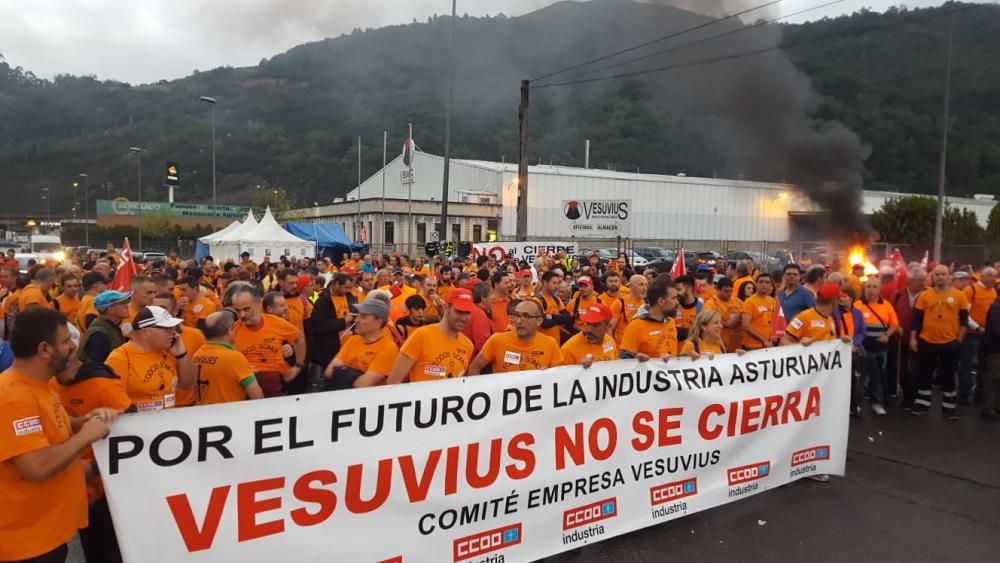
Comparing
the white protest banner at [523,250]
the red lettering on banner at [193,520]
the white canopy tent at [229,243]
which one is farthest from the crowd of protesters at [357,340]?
the white canopy tent at [229,243]

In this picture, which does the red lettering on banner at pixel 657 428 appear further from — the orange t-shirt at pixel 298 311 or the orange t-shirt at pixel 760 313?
the orange t-shirt at pixel 298 311

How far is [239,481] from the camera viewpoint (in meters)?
2.91

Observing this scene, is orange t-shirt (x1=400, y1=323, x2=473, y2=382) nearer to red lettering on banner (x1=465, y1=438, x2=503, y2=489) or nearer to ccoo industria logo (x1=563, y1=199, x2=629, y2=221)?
red lettering on banner (x1=465, y1=438, x2=503, y2=489)

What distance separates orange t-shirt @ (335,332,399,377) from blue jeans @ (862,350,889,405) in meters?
5.74

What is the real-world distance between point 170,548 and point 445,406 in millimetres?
1375

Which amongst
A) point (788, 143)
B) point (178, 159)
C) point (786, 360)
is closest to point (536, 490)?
point (786, 360)

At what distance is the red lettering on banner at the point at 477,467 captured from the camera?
11.3 ft

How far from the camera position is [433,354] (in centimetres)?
404

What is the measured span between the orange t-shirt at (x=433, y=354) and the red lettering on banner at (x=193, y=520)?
1380 mm

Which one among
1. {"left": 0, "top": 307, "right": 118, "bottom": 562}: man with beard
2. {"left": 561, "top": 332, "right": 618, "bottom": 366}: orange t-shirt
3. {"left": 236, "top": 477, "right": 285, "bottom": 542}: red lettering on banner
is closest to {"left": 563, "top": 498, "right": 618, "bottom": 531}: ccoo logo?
{"left": 561, "top": 332, "right": 618, "bottom": 366}: orange t-shirt

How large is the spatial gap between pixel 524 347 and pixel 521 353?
5cm

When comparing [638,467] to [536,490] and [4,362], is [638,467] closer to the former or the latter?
[536,490]

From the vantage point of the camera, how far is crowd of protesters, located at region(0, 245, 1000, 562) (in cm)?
246

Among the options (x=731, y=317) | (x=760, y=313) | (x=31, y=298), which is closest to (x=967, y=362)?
(x=760, y=313)
